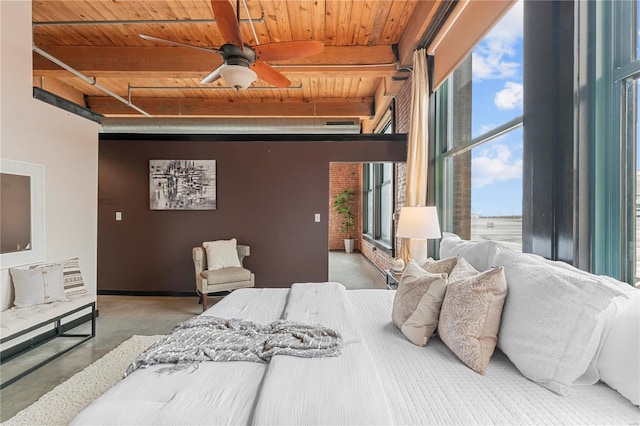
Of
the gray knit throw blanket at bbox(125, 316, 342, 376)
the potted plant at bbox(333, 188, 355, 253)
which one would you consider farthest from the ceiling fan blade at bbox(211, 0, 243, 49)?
the potted plant at bbox(333, 188, 355, 253)

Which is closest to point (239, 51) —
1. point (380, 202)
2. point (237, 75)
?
A: point (237, 75)

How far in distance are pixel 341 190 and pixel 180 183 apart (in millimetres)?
5558

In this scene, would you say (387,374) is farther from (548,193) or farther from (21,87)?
(21,87)

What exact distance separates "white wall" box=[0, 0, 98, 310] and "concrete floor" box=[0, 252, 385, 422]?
0.49 metres

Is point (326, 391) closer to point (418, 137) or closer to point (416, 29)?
point (418, 137)

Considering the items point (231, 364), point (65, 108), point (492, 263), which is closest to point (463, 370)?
point (492, 263)

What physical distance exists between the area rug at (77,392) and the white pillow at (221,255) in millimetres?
1453

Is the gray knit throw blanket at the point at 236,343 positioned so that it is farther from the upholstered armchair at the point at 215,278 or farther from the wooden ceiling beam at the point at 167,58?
the wooden ceiling beam at the point at 167,58

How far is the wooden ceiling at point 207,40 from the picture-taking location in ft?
9.96

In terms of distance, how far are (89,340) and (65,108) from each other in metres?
2.36

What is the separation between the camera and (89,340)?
2.94m

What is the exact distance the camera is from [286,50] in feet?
7.60

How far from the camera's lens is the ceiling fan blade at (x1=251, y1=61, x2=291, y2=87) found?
240cm

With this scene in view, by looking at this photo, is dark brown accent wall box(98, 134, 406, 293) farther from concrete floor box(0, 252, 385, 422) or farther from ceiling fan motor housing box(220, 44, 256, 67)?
ceiling fan motor housing box(220, 44, 256, 67)
